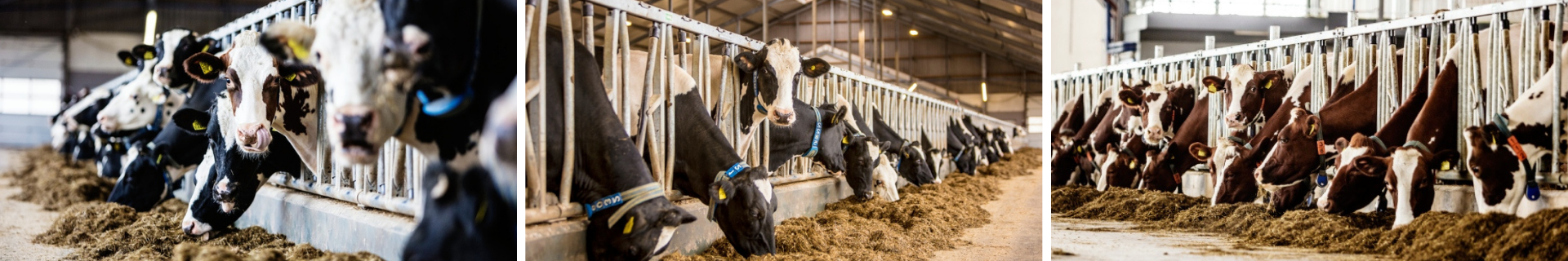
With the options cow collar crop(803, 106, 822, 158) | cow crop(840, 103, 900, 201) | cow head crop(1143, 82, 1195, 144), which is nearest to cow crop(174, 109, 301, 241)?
cow collar crop(803, 106, 822, 158)

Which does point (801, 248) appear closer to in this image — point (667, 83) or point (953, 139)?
point (667, 83)

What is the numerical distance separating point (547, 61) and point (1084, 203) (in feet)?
7.69

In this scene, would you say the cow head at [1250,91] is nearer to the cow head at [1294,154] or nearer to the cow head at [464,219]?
the cow head at [1294,154]

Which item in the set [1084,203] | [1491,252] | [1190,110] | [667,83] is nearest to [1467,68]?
[1491,252]

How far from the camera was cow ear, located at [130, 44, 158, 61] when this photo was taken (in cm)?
300

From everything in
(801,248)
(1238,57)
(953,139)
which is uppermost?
(1238,57)

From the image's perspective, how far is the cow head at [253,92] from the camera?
102 inches

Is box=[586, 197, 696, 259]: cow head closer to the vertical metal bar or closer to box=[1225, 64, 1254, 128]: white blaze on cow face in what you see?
the vertical metal bar

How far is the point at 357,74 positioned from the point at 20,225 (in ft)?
6.26

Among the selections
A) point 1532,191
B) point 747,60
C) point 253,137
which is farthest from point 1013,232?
point 253,137

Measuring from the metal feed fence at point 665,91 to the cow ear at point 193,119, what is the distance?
123 centimetres

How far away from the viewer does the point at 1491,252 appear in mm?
2896

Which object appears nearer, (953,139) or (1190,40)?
(1190,40)

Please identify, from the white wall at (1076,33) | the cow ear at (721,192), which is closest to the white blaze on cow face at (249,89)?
the cow ear at (721,192)
